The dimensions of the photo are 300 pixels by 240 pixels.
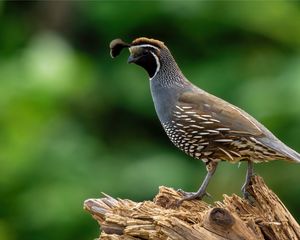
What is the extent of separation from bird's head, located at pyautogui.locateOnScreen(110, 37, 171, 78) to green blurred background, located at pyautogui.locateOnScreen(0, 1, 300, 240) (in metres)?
3.96

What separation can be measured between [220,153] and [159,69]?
0.68 meters

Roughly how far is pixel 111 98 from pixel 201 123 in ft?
20.7

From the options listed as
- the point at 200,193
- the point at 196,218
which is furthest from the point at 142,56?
the point at 196,218

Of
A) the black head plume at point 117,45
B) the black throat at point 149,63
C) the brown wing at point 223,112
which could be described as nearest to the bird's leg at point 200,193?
the brown wing at point 223,112

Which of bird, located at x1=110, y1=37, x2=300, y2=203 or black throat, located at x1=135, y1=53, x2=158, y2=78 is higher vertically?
black throat, located at x1=135, y1=53, x2=158, y2=78

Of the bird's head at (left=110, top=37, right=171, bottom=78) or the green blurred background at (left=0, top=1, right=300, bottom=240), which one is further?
the green blurred background at (left=0, top=1, right=300, bottom=240)

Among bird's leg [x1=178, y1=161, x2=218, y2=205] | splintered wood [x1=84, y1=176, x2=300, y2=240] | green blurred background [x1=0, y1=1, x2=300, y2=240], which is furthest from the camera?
green blurred background [x1=0, y1=1, x2=300, y2=240]

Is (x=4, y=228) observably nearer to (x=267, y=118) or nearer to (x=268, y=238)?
(x=267, y=118)

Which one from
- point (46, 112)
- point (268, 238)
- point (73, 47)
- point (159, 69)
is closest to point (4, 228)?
point (46, 112)

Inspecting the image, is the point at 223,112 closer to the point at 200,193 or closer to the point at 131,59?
the point at 200,193

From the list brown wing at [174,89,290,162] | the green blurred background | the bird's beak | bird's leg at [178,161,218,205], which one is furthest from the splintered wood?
the green blurred background

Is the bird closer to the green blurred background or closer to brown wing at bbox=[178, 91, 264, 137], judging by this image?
brown wing at bbox=[178, 91, 264, 137]

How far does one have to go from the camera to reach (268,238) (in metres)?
6.68

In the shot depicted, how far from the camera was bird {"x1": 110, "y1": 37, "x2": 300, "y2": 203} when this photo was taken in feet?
23.6
